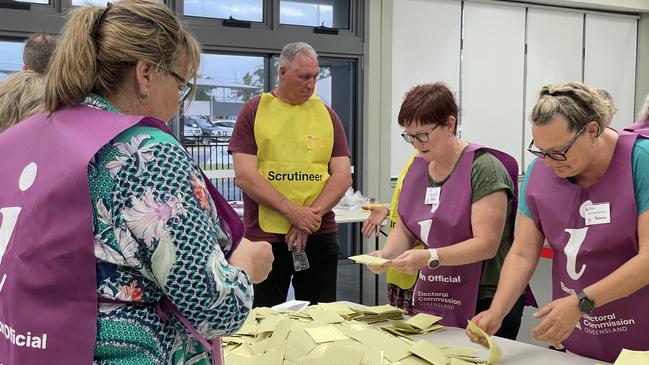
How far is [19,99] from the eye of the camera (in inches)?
65.1

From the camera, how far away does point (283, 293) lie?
2.93 meters

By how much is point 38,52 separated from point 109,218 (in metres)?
1.26

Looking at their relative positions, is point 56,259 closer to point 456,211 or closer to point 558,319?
point 558,319

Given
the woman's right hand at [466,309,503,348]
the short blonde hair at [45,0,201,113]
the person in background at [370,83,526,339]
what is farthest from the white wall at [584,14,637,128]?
the short blonde hair at [45,0,201,113]

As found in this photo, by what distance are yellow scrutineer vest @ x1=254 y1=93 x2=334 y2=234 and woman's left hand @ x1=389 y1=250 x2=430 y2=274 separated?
1030 millimetres

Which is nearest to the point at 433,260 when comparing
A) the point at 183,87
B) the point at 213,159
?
the point at 183,87

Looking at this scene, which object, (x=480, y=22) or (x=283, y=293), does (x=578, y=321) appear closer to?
(x=283, y=293)

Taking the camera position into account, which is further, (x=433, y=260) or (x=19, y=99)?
(x=433, y=260)

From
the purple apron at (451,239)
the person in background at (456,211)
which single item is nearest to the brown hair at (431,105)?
the person in background at (456,211)

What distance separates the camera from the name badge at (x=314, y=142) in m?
2.97

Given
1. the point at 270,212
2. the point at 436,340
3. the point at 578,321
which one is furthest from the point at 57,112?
the point at 270,212

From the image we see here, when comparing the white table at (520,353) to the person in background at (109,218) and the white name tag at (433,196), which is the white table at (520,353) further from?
the person in background at (109,218)

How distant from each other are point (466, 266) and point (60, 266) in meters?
1.45

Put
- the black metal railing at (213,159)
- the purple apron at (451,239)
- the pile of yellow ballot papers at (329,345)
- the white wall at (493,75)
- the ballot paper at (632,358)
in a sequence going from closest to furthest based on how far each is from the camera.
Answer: the ballot paper at (632,358) → the pile of yellow ballot papers at (329,345) → the purple apron at (451,239) → the black metal railing at (213,159) → the white wall at (493,75)
